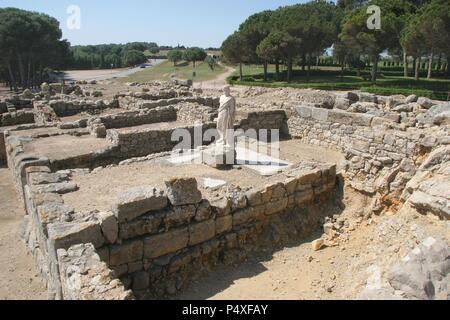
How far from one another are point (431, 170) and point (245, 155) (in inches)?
206

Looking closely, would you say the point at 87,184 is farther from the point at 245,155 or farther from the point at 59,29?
the point at 59,29

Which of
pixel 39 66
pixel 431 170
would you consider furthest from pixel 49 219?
pixel 39 66

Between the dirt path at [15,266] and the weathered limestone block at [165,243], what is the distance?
2.00 metres

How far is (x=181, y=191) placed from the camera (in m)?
7.10

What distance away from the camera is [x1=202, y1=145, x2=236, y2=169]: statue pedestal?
1027 cm

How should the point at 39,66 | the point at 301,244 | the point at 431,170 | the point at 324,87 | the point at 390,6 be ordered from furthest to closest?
the point at 39,66
the point at 390,6
the point at 324,87
the point at 301,244
the point at 431,170

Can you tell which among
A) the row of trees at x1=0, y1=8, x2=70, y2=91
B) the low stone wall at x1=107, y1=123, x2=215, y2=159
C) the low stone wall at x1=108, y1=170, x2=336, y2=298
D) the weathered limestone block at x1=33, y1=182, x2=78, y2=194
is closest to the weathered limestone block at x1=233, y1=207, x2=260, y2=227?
the low stone wall at x1=108, y1=170, x2=336, y2=298

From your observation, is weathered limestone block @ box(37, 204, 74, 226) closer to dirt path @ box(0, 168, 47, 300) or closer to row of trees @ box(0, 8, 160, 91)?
dirt path @ box(0, 168, 47, 300)

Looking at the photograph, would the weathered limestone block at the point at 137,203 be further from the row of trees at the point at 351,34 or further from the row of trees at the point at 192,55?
the row of trees at the point at 192,55

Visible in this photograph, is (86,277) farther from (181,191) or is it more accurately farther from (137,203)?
(181,191)

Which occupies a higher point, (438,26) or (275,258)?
(438,26)

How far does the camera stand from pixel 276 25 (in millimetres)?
41031

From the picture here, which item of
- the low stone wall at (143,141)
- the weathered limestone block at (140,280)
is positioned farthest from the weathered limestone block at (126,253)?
the low stone wall at (143,141)

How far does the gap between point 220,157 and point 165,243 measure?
12.3 feet
